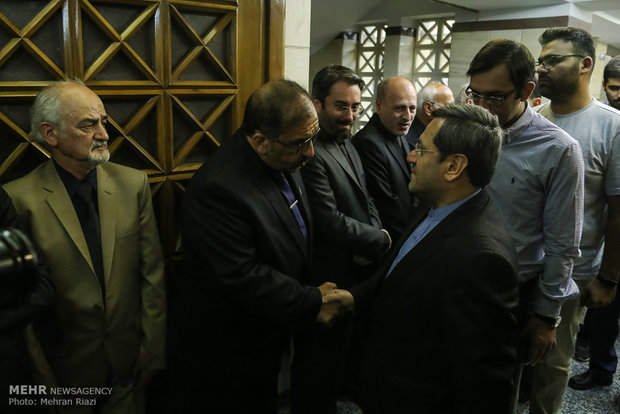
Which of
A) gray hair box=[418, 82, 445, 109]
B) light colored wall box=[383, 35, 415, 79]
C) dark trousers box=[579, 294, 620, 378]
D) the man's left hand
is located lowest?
dark trousers box=[579, 294, 620, 378]

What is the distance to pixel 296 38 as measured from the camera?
2.49 meters

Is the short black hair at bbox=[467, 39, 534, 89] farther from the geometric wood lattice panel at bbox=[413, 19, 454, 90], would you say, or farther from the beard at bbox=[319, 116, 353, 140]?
the geometric wood lattice panel at bbox=[413, 19, 454, 90]

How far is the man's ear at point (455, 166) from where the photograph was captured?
4.87 ft

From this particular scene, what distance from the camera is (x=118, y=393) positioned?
194 centimetres

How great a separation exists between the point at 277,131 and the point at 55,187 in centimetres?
85

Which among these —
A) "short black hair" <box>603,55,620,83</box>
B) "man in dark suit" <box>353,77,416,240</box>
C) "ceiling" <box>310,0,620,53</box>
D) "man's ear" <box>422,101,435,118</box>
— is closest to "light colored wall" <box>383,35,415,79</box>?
"ceiling" <box>310,0,620,53</box>

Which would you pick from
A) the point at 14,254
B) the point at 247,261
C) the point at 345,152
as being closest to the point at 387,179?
the point at 345,152

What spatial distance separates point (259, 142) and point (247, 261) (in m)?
0.47

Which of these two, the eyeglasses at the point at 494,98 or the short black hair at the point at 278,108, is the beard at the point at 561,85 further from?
the short black hair at the point at 278,108

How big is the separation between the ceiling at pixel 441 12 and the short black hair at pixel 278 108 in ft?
12.9

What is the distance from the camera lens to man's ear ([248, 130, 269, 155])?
1775 millimetres

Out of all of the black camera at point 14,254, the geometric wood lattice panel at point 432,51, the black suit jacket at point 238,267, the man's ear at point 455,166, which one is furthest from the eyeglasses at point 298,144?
the geometric wood lattice panel at point 432,51

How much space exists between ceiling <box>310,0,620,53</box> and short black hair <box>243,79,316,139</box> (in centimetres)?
393

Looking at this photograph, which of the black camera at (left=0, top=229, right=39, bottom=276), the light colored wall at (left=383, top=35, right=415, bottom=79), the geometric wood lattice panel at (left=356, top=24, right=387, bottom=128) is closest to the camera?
the black camera at (left=0, top=229, right=39, bottom=276)
